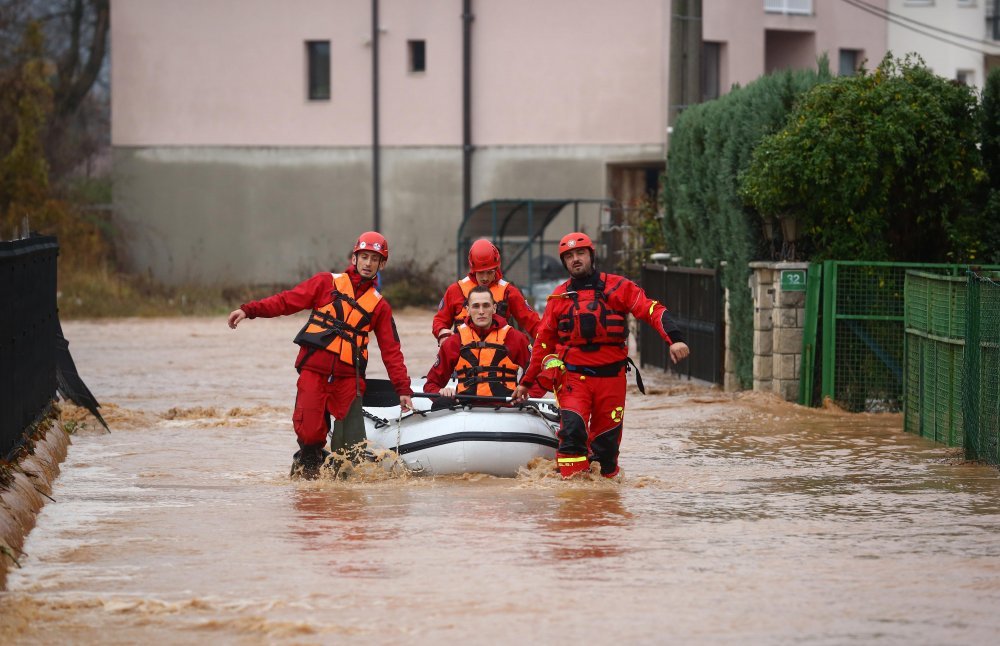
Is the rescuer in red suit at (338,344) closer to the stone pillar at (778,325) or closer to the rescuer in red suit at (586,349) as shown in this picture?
the rescuer in red suit at (586,349)

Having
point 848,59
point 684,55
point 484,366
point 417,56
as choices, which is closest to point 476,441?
point 484,366

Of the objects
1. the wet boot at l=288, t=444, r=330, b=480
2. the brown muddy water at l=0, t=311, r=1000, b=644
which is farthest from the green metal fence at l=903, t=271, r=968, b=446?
the wet boot at l=288, t=444, r=330, b=480

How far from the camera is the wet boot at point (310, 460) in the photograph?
1291cm

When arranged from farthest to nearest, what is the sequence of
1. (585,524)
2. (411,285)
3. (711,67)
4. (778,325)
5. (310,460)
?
(711,67) < (411,285) < (778,325) < (310,460) < (585,524)

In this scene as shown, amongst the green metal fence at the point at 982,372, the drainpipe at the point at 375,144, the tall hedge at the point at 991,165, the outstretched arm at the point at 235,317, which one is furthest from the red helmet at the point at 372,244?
the drainpipe at the point at 375,144

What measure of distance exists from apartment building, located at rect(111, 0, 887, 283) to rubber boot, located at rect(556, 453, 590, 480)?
26.2m

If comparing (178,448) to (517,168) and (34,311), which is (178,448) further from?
(517,168)

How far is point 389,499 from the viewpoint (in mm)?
12227

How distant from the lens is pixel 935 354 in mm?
15000

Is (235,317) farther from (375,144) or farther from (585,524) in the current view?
(375,144)

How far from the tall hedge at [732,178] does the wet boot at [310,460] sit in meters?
7.61

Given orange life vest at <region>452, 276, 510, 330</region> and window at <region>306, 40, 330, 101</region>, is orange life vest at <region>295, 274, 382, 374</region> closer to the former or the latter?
orange life vest at <region>452, 276, 510, 330</region>

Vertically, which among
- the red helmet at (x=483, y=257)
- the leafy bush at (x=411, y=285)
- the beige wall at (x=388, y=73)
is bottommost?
the leafy bush at (x=411, y=285)

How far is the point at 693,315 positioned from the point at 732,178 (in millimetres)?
2467
